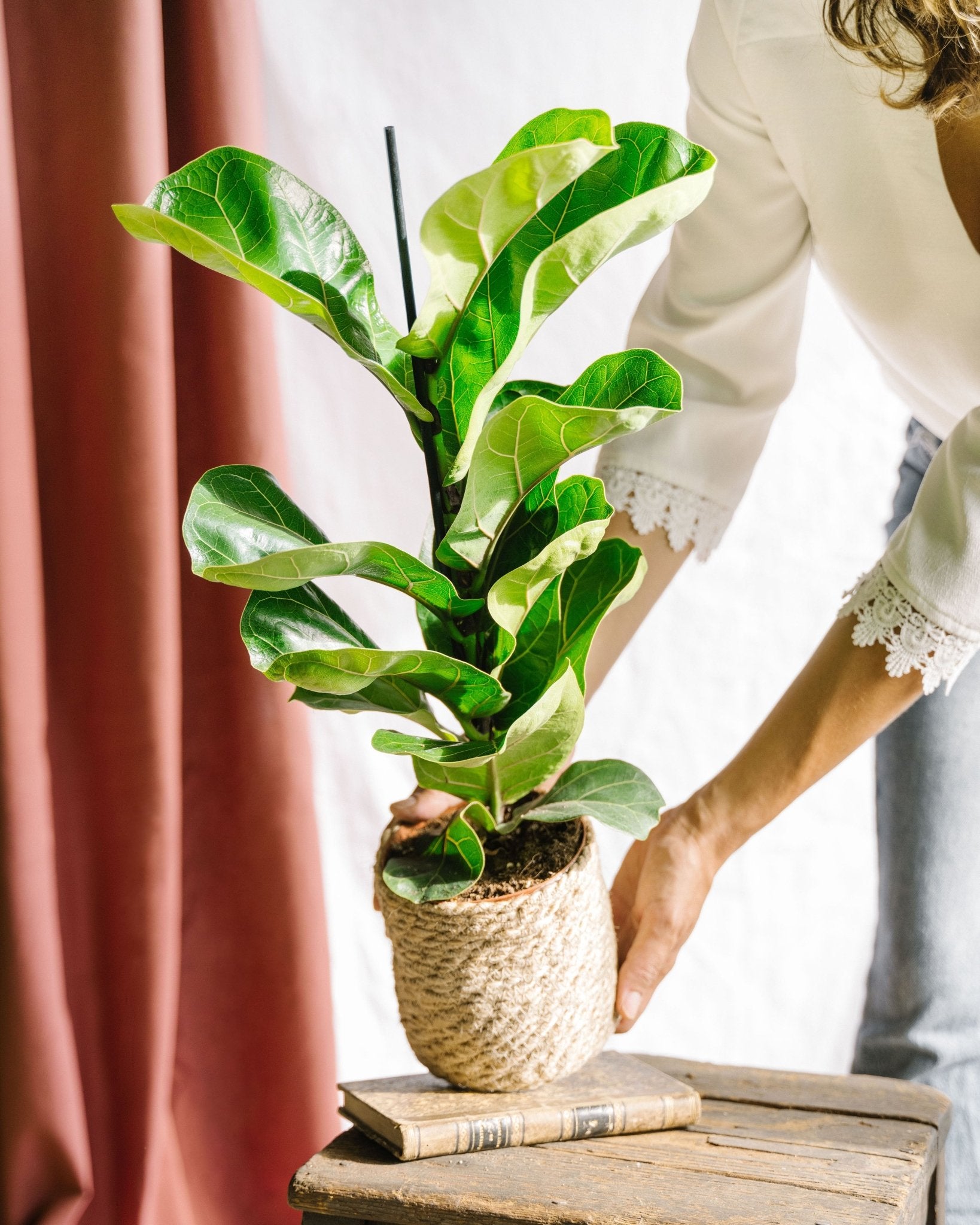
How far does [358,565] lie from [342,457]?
2.42 ft

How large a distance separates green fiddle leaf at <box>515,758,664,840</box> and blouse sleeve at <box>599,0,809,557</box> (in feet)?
0.94

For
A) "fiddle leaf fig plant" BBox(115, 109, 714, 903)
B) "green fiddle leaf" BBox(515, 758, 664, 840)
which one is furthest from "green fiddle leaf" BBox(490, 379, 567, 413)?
"green fiddle leaf" BBox(515, 758, 664, 840)

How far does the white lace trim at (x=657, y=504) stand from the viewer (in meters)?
0.97

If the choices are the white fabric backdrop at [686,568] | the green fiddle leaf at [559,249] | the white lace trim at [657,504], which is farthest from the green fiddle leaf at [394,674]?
the white fabric backdrop at [686,568]

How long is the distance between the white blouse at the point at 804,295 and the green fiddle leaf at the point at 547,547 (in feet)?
0.79

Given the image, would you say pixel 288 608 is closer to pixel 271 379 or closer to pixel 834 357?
pixel 271 379

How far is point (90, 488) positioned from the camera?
1124mm

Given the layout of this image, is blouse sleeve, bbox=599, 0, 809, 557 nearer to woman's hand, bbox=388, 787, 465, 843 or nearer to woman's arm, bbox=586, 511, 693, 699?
woman's arm, bbox=586, 511, 693, 699

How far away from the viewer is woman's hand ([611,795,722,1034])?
2.58ft

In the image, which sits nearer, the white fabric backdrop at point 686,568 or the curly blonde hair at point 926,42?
the curly blonde hair at point 926,42

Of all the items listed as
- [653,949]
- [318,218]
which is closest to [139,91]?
[318,218]

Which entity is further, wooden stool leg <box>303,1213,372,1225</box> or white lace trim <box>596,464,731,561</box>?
white lace trim <box>596,464,731,561</box>

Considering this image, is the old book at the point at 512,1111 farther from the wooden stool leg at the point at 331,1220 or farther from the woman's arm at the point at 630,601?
the woman's arm at the point at 630,601

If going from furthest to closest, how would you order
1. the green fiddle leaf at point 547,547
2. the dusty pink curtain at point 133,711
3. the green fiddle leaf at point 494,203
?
1. the dusty pink curtain at point 133,711
2. the green fiddle leaf at point 547,547
3. the green fiddle leaf at point 494,203
